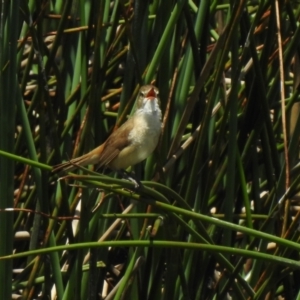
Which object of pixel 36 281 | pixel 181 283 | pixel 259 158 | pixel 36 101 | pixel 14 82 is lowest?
pixel 36 281

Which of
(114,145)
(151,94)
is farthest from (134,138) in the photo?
(151,94)

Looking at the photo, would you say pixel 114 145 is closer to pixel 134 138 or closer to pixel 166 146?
pixel 134 138

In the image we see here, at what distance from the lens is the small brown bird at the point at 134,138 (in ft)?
8.77

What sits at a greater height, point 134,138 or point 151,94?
point 151,94

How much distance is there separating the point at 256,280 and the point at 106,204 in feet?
1.87

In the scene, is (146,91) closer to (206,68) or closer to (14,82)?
(206,68)

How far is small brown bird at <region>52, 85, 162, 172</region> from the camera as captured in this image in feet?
8.77

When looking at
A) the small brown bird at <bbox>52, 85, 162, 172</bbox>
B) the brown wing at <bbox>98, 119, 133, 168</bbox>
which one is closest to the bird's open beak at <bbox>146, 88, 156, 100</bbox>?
the small brown bird at <bbox>52, 85, 162, 172</bbox>

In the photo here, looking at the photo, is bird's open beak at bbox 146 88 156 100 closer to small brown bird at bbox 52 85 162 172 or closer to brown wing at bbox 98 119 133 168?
small brown bird at bbox 52 85 162 172

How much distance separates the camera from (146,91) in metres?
2.62

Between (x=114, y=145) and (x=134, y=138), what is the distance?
7 cm

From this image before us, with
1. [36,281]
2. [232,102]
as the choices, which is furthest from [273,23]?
[36,281]

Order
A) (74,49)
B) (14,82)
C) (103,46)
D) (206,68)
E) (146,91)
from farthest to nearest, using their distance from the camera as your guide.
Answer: (74,49) → (103,46) → (146,91) → (206,68) → (14,82)

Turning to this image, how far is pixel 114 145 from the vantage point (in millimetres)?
2768
